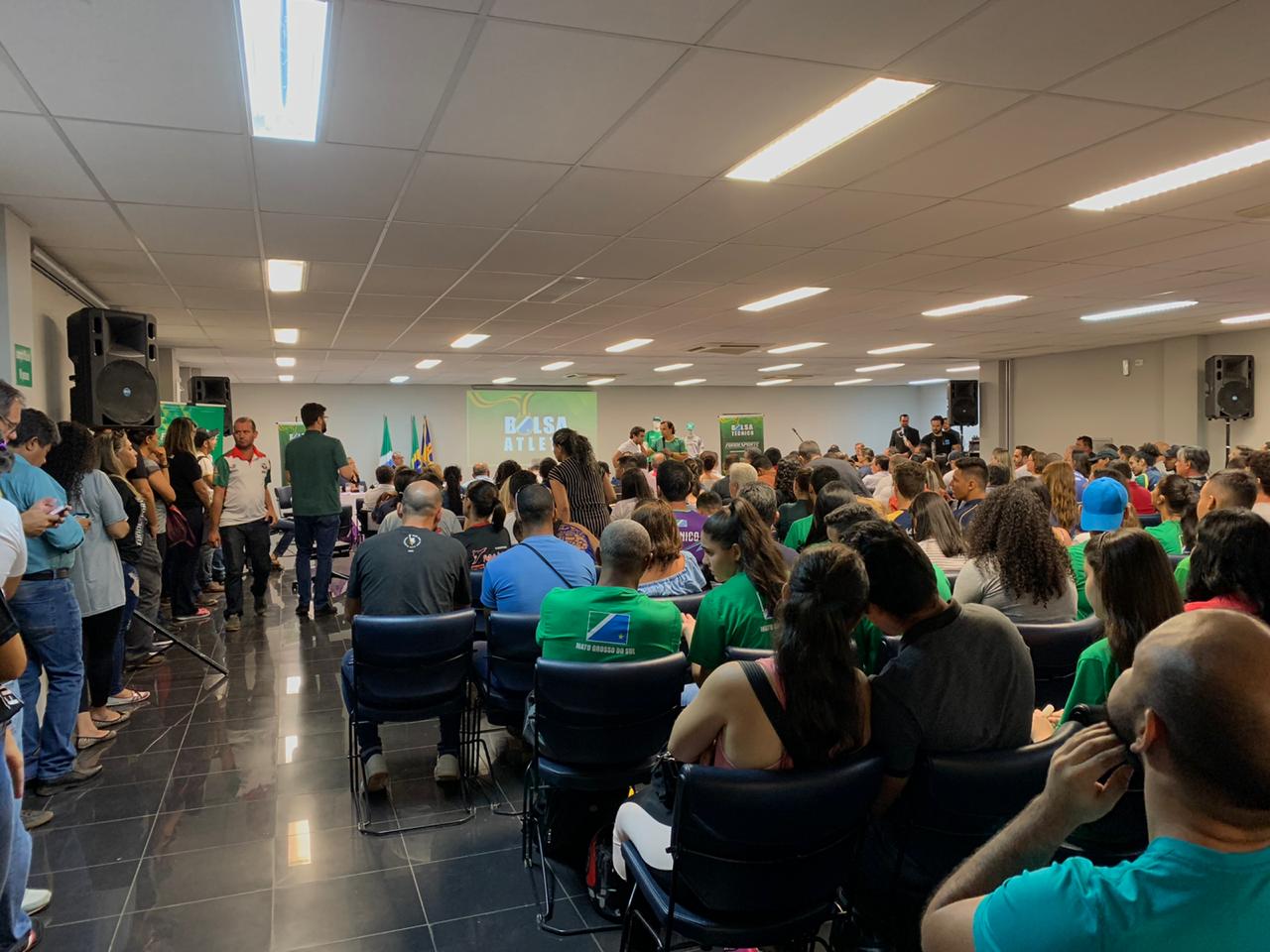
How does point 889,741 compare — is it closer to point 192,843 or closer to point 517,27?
point 517,27

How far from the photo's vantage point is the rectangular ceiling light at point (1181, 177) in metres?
3.75

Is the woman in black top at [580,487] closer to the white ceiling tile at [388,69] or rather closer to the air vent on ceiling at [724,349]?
the white ceiling tile at [388,69]

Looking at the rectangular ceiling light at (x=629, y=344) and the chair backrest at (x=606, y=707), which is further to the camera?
the rectangular ceiling light at (x=629, y=344)

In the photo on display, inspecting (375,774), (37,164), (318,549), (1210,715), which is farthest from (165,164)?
(1210,715)

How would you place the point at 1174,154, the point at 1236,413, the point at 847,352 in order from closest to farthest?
1. the point at 1174,154
2. the point at 1236,413
3. the point at 847,352

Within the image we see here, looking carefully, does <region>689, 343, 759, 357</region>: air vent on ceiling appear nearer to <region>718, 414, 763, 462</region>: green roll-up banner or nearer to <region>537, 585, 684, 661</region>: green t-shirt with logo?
<region>718, 414, 763, 462</region>: green roll-up banner

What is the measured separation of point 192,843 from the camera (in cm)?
309

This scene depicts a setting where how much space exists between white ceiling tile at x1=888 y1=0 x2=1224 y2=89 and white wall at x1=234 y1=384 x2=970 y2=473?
40.3 ft

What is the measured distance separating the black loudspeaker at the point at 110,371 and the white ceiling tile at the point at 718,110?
12.0 ft

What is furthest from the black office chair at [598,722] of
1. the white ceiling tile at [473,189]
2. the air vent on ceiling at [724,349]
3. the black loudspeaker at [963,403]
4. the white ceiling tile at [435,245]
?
the black loudspeaker at [963,403]

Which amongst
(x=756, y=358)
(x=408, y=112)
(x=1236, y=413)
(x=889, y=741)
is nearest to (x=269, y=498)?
(x=408, y=112)

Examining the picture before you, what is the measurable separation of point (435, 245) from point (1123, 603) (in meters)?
4.42

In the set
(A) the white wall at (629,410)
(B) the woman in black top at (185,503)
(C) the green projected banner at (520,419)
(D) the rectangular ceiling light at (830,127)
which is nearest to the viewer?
(D) the rectangular ceiling light at (830,127)

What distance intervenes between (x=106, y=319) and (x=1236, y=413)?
12401 millimetres
